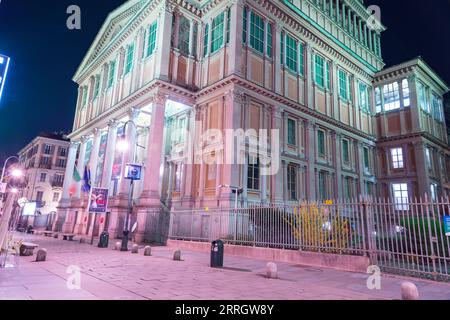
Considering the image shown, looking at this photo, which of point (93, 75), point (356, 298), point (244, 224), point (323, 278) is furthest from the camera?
point (93, 75)

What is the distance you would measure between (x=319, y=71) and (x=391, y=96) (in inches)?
429

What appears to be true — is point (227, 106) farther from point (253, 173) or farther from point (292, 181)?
point (292, 181)

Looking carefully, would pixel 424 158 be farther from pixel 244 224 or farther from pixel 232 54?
pixel 244 224

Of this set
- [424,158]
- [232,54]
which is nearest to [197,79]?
[232,54]

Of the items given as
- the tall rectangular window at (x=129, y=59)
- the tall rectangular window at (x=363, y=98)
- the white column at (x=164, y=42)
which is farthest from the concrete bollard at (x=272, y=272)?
the tall rectangular window at (x=363, y=98)

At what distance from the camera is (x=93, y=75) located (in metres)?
36.9

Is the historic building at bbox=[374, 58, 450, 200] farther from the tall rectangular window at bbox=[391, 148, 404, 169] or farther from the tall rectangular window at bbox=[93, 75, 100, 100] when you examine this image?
the tall rectangular window at bbox=[93, 75, 100, 100]

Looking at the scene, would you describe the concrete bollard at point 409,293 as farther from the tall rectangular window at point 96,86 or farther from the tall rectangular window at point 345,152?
the tall rectangular window at point 96,86

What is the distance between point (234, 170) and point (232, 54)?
326 inches

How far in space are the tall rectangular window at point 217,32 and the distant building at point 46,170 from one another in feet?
151

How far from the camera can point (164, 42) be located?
22.6 meters

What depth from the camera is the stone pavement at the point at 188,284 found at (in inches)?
219

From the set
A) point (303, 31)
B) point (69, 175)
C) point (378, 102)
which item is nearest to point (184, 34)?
point (303, 31)
